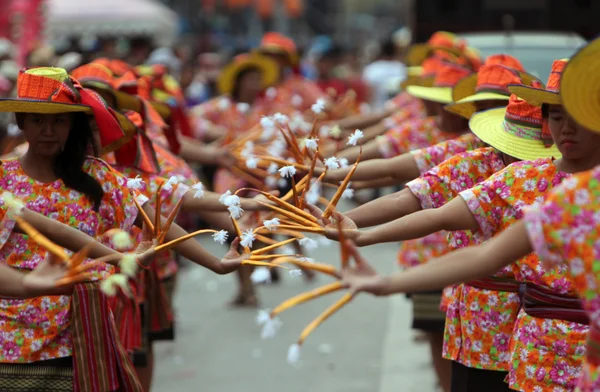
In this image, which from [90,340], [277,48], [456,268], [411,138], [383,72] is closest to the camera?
[456,268]

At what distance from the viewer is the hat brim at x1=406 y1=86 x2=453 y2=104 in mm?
6355

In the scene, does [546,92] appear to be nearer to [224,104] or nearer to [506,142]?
[506,142]

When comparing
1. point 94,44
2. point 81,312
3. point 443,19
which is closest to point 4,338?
point 81,312

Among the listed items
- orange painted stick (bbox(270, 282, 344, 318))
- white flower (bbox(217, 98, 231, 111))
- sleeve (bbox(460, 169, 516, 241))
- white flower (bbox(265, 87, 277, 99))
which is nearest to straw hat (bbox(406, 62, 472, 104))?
sleeve (bbox(460, 169, 516, 241))

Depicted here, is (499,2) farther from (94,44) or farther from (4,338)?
(4,338)

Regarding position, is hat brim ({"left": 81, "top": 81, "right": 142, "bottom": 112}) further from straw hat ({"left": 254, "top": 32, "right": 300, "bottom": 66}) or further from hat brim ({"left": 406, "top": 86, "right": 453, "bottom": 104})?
straw hat ({"left": 254, "top": 32, "right": 300, "bottom": 66})

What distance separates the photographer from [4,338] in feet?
13.8

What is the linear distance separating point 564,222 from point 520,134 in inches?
62.7

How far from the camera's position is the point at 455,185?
4.46m

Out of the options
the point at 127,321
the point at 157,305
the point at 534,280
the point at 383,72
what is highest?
the point at 534,280

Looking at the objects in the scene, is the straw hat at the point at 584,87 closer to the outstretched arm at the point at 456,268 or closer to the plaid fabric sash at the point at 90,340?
the outstretched arm at the point at 456,268

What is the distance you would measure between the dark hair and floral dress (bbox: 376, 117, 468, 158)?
7.64 feet

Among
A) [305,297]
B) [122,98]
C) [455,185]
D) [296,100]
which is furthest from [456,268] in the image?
[296,100]

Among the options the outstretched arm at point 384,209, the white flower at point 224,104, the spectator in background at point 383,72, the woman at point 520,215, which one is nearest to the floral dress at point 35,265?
the outstretched arm at point 384,209
